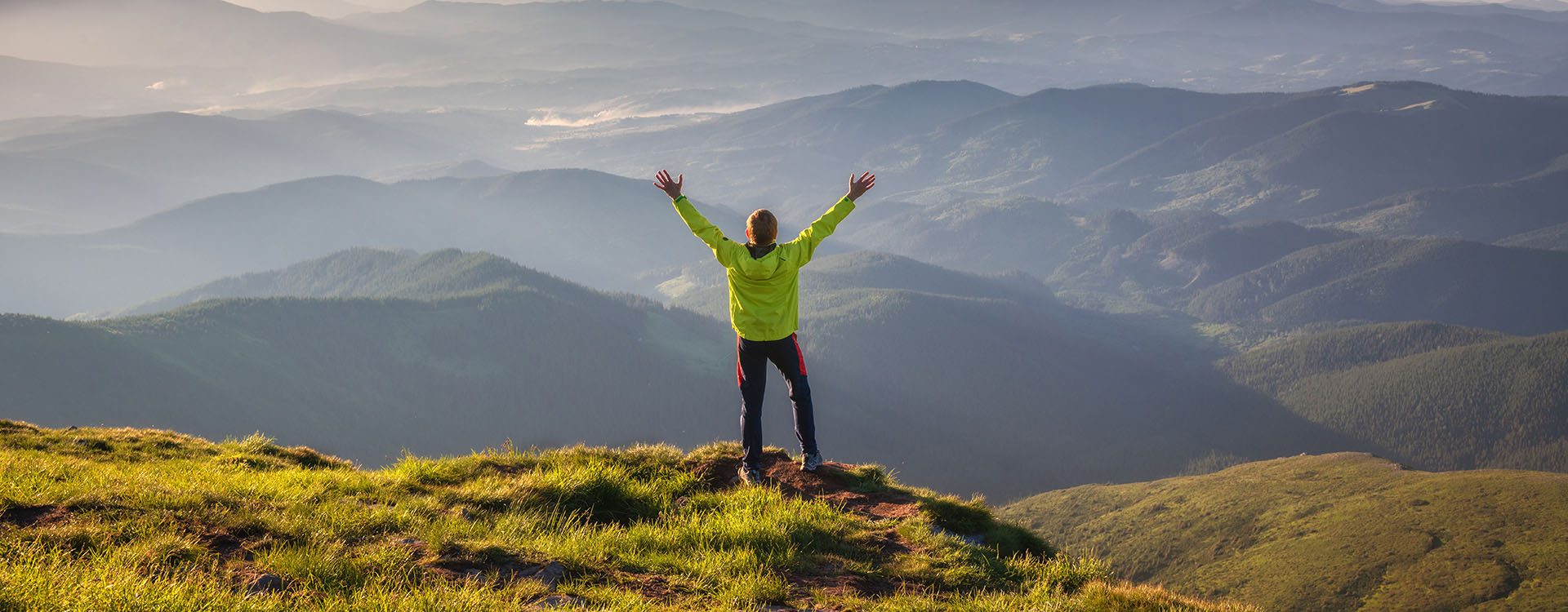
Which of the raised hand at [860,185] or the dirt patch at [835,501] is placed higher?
the raised hand at [860,185]

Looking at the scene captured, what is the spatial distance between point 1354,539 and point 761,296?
175450 millimetres

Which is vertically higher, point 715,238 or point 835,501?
point 715,238

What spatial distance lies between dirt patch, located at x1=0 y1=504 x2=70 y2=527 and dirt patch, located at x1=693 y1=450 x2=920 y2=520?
7.11 m

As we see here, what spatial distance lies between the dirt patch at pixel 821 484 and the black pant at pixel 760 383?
0.39 metres

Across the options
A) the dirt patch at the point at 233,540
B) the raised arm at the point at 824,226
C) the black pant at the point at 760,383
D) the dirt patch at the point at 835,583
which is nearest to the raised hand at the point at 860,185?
the raised arm at the point at 824,226

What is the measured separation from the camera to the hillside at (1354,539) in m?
128

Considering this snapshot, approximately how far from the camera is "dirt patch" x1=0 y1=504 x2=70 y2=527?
740 centimetres

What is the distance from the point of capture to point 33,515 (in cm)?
762

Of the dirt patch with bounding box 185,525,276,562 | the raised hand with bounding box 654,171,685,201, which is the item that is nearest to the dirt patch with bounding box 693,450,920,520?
the raised hand with bounding box 654,171,685,201

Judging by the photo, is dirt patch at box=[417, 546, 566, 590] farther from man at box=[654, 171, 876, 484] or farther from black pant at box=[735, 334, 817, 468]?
black pant at box=[735, 334, 817, 468]

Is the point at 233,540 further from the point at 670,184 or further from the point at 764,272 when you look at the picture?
the point at 670,184

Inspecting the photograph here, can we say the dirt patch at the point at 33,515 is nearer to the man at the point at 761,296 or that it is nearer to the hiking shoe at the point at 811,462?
the man at the point at 761,296

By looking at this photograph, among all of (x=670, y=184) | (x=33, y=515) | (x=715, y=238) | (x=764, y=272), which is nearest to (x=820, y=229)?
(x=764, y=272)

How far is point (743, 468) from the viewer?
12281 millimetres
